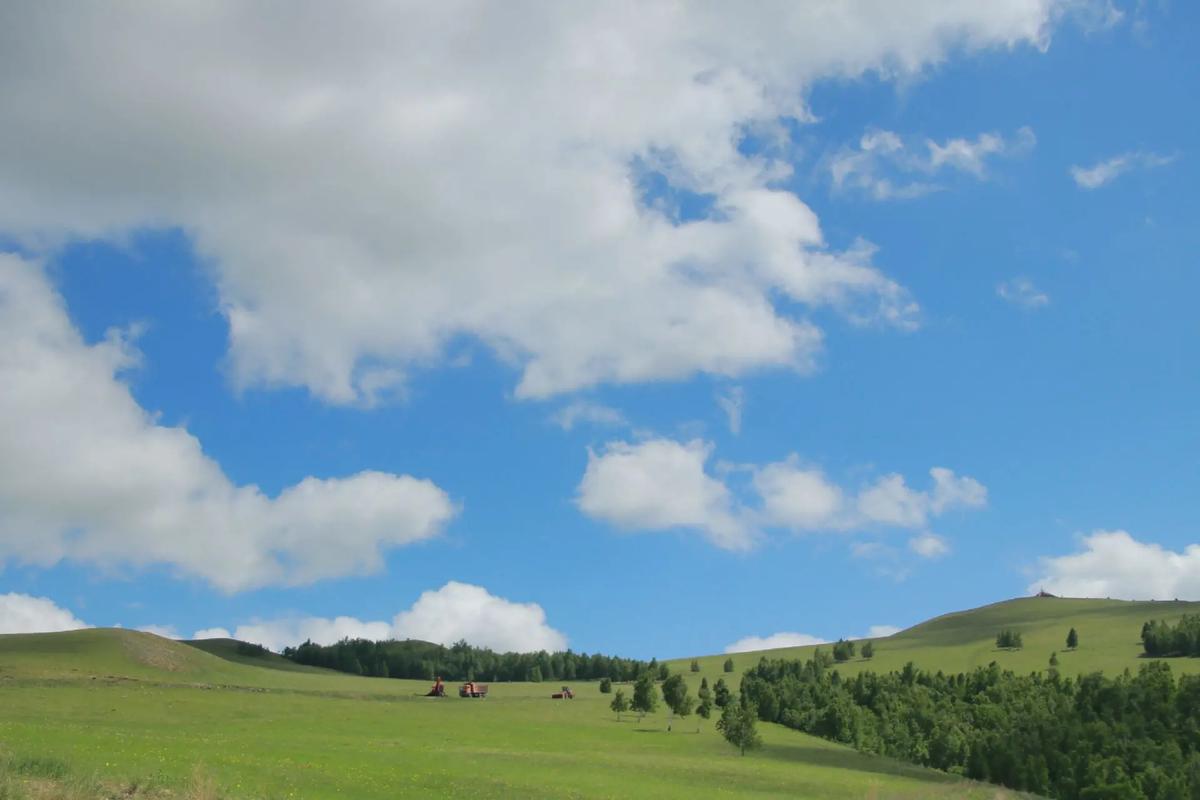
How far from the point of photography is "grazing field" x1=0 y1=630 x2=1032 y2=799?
38.2 meters

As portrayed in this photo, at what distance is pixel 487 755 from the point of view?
2650 inches

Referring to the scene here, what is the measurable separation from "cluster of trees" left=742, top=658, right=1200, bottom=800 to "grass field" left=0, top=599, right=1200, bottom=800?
9947 millimetres

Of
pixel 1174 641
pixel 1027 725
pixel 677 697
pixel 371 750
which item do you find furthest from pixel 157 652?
pixel 1174 641

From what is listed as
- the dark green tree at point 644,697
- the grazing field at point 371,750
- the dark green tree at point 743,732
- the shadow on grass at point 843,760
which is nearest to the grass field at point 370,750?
the grazing field at point 371,750

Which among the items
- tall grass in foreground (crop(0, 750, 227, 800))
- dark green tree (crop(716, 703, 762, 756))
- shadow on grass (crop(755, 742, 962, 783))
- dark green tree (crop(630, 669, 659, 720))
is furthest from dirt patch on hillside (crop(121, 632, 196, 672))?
tall grass in foreground (crop(0, 750, 227, 800))

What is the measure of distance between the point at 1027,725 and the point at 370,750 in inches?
3344

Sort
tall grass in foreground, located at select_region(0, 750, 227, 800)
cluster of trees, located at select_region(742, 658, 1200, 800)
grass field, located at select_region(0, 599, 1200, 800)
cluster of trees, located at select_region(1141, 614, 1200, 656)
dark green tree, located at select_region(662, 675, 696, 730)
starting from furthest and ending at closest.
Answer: cluster of trees, located at select_region(1141, 614, 1200, 656)
dark green tree, located at select_region(662, 675, 696, 730)
cluster of trees, located at select_region(742, 658, 1200, 800)
grass field, located at select_region(0, 599, 1200, 800)
tall grass in foreground, located at select_region(0, 750, 227, 800)

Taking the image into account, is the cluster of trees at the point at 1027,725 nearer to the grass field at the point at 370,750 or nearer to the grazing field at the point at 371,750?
the grass field at the point at 370,750

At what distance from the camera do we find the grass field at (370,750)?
3897cm

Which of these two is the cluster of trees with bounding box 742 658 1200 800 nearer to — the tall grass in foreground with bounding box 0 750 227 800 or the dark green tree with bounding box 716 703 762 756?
the dark green tree with bounding box 716 703 762 756

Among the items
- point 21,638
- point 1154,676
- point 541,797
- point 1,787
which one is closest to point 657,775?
point 541,797

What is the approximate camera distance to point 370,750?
63750mm

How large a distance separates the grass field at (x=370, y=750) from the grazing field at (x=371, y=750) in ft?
0.56

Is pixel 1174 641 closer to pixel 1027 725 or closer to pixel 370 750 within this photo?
pixel 1027 725
